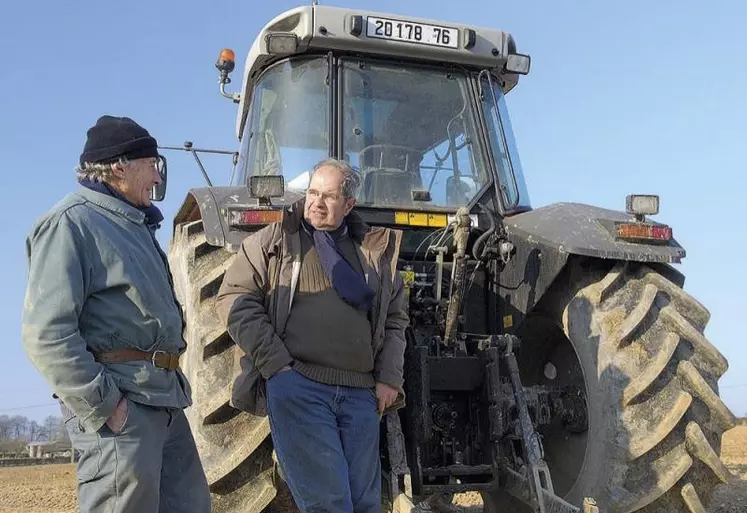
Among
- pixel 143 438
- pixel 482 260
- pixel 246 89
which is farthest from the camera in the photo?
pixel 246 89

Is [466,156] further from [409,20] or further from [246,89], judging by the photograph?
[246,89]

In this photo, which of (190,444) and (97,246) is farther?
(190,444)

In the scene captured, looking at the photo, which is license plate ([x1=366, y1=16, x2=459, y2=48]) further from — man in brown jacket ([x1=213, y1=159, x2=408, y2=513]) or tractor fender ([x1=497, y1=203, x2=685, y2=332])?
man in brown jacket ([x1=213, y1=159, x2=408, y2=513])

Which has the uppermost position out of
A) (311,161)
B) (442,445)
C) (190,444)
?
(311,161)

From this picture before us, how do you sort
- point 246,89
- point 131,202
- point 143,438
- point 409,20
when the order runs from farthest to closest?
point 246,89 → point 409,20 → point 131,202 → point 143,438

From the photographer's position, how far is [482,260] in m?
4.32

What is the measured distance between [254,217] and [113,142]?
1012 mm

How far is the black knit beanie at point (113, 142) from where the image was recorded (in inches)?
104

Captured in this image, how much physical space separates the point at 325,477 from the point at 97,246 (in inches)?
43.5

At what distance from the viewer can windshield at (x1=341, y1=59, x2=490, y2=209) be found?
4410 mm

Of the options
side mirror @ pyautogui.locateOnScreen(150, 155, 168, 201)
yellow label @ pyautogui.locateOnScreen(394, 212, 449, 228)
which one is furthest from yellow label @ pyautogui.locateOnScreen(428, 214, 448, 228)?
side mirror @ pyautogui.locateOnScreen(150, 155, 168, 201)

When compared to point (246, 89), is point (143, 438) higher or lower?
lower

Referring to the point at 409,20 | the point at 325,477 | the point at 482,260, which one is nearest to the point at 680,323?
the point at 482,260

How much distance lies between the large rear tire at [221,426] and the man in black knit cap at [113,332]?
A: 0.46 metres
